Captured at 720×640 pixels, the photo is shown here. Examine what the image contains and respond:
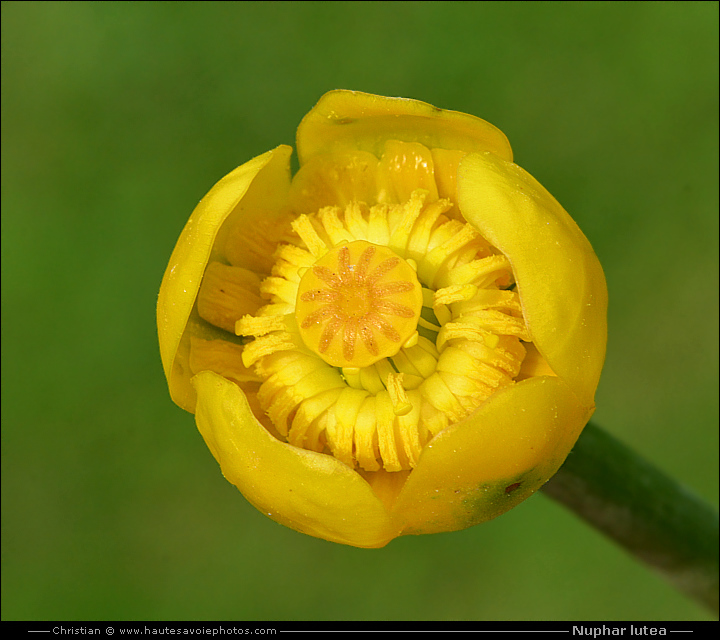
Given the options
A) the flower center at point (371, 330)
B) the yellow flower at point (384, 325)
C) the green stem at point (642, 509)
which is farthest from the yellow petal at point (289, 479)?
the green stem at point (642, 509)

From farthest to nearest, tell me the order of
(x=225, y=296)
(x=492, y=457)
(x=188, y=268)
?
(x=225, y=296) → (x=188, y=268) → (x=492, y=457)

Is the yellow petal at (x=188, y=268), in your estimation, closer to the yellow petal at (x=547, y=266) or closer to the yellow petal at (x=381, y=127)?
the yellow petal at (x=381, y=127)

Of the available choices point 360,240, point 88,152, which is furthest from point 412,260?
point 88,152

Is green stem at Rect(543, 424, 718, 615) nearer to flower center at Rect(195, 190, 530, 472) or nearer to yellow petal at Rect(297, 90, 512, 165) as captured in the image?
flower center at Rect(195, 190, 530, 472)

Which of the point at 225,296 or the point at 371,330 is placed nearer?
the point at 371,330

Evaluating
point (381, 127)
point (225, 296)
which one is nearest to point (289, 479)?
point (225, 296)

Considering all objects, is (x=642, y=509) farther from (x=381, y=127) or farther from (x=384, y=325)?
(x=381, y=127)

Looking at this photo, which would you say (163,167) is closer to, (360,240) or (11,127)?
(11,127)

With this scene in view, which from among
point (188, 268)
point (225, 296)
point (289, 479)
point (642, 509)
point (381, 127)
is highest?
point (381, 127)
